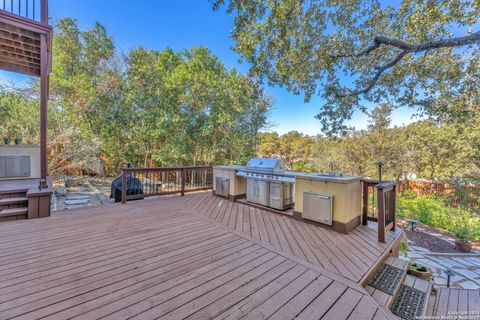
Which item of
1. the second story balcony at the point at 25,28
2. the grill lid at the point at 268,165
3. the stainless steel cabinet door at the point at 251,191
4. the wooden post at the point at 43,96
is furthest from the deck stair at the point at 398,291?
the second story balcony at the point at 25,28

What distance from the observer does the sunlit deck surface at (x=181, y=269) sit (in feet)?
5.26

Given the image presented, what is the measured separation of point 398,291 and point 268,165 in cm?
291

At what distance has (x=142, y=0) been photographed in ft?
27.1

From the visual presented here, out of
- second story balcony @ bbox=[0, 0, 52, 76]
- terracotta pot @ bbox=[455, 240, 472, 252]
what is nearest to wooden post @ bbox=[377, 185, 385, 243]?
terracotta pot @ bbox=[455, 240, 472, 252]

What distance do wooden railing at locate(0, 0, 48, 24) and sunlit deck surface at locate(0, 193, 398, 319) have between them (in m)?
3.79

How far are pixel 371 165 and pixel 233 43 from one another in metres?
9.25

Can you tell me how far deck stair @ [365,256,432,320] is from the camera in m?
2.04

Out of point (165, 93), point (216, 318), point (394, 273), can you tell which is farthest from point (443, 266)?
point (165, 93)

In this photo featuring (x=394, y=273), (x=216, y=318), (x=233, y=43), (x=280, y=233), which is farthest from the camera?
(x=233, y=43)

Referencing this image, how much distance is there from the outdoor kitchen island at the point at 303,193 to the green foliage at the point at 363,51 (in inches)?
100

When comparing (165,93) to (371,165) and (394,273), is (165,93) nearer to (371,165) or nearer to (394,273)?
(394,273)

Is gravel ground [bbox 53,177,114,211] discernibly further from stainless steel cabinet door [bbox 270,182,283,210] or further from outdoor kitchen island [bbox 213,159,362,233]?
stainless steel cabinet door [bbox 270,182,283,210]

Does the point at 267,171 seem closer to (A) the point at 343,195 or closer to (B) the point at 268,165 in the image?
(B) the point at 268,165

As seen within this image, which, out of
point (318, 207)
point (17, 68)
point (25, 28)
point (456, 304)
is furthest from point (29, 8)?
point (456, 304)
